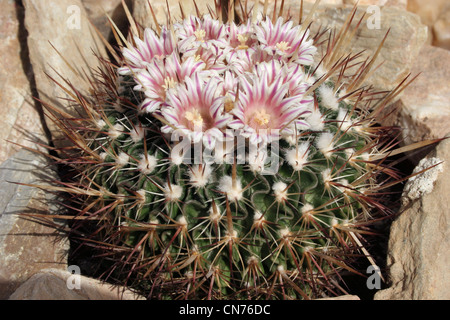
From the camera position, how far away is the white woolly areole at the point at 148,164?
74.7 inches

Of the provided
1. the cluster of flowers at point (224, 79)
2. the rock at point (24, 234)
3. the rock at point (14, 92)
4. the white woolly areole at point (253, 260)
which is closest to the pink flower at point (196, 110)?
the cluster of flowers at point (224, 79)

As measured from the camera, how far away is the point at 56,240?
8.32ft

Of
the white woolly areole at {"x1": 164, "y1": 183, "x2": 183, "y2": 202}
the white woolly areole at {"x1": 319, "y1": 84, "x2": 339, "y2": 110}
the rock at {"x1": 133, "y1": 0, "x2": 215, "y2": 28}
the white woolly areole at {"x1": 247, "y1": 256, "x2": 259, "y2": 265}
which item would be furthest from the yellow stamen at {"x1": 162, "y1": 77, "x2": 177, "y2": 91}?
the rock at {"x1": 133, "y1": 0, "x2": 215, "y2": 28}

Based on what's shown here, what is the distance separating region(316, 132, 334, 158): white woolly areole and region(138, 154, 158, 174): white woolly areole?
790 millimetres

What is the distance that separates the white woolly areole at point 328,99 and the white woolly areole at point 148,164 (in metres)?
0.93

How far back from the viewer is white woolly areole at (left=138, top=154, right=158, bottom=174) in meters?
1.90

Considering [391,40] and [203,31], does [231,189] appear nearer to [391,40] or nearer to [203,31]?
[203,31]

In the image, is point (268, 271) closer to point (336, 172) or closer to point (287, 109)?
point (336, 172)

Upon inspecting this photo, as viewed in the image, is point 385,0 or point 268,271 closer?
point 268,271

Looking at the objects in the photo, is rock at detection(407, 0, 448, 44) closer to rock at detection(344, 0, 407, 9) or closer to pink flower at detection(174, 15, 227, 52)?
rock at detection(344, 0, 407, 9)

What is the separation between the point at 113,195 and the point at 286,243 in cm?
86

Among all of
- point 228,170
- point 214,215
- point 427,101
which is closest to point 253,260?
point 214,215

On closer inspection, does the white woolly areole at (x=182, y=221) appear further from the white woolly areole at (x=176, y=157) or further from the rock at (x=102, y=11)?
the rock at (x=102, y=11)

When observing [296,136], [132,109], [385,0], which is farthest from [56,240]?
[385,0]
